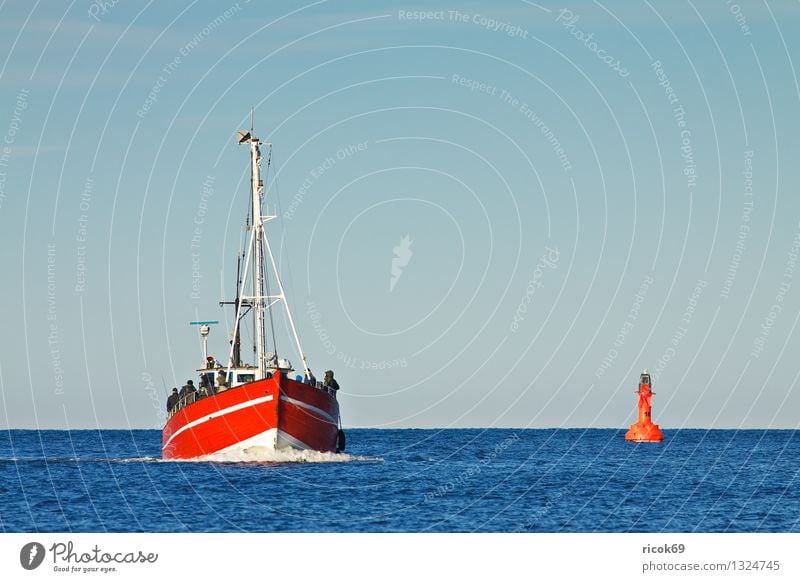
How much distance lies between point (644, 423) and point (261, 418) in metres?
74.3

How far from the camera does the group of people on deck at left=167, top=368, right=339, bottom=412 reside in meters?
77.9

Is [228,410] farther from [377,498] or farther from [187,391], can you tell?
[377,498]

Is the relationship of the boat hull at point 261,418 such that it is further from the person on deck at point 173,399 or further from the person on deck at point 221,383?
the person on deck at point 173,399

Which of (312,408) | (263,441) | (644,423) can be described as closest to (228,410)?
(263,441)

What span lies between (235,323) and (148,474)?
9903 mm

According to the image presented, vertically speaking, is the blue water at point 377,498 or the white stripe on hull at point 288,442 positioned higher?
the white stripe on hull at point 288,442

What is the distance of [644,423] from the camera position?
14150cm

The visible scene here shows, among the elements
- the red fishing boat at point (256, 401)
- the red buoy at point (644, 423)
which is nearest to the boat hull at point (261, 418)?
the red fishing boat at point (256, 401)

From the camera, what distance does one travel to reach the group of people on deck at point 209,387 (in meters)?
77.9

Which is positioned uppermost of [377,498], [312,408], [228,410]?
[312,408]

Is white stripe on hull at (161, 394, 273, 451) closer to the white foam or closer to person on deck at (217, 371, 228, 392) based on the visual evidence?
person on deck at (217, 371, 228, 392)

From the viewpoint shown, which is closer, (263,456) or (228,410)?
(228,410)

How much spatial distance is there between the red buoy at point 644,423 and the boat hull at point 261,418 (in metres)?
60.5
